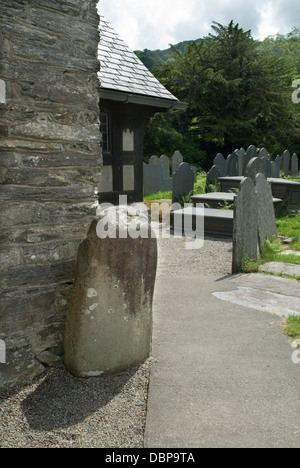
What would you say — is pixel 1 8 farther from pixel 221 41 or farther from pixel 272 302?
pixel 221 41

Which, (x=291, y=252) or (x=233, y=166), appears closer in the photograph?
(x=291, y=252)

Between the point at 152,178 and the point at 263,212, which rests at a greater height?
Answer: the point at 152,178

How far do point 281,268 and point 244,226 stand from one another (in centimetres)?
86

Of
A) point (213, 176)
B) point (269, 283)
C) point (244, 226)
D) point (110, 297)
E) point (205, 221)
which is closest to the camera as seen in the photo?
point (110, 297)

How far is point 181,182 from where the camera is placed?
11.4 metres

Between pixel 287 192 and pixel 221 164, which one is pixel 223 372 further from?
pixel 221 164

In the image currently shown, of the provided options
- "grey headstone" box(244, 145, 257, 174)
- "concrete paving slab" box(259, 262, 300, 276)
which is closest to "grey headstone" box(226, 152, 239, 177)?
"grey headstone" box(244, 145, 257, 174)

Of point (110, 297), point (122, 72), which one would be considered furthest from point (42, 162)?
point (122, 72)

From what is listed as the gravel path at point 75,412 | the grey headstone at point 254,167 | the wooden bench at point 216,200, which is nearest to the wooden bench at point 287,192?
the wooden bench at point 216,200

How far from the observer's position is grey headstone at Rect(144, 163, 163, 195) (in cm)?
1548

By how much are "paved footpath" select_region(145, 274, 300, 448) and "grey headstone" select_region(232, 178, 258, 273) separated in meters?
1.04

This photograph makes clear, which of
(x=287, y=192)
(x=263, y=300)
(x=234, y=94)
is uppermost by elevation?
(x=234, y=94)

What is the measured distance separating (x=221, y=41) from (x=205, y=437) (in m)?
31.6

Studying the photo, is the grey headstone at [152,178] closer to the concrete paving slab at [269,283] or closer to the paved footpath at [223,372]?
the concrete paving slab at [269,283]
